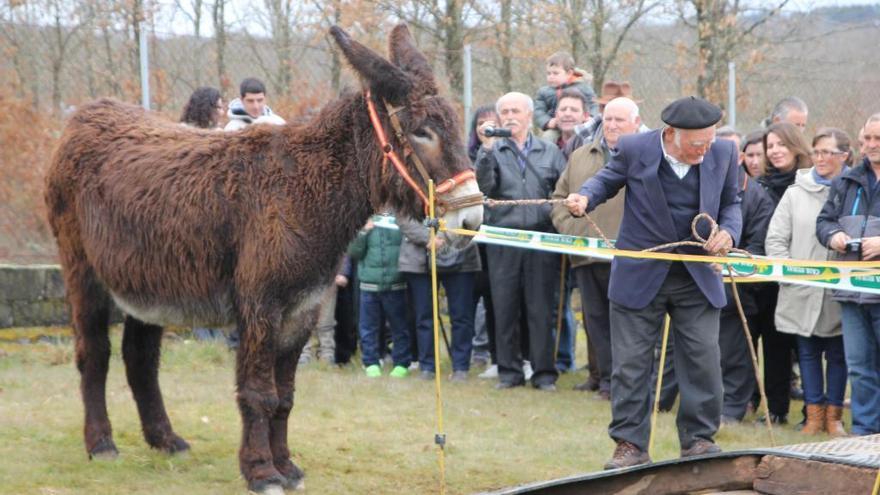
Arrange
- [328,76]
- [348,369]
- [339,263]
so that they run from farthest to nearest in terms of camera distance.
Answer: [328,76] < [348,369] < [339,263]

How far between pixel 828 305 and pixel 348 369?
480cm

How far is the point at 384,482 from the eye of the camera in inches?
283

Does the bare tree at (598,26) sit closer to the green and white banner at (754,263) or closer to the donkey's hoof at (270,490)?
the green and white banner at (754,263)

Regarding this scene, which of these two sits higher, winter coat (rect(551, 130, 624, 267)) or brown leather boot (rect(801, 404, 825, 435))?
winter coat (rect(551, 130, 624, 267))

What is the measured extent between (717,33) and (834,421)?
9.30 meters

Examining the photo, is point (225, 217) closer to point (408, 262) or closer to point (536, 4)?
point (408, 262)

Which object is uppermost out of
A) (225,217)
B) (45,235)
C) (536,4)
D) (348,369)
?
(536,4)

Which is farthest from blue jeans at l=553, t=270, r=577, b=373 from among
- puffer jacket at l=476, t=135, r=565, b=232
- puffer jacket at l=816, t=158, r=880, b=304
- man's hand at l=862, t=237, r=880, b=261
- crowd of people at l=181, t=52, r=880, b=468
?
man's hand at l=862, t=237, r=880, b=261

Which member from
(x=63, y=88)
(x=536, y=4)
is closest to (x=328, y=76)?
(x=63, y=88)

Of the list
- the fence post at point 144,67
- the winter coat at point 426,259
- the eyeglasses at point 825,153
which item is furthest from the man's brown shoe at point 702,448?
the fence post at point 144,67

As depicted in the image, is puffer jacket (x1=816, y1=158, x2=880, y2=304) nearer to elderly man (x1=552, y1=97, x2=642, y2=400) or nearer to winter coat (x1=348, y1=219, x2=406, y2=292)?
elderly man (x1=552, y1=97, x2=642, y2=400)

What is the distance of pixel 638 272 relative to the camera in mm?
6934

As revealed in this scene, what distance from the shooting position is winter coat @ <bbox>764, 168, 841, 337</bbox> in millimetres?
8914

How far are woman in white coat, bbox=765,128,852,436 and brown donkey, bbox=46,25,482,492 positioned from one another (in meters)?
3.72
